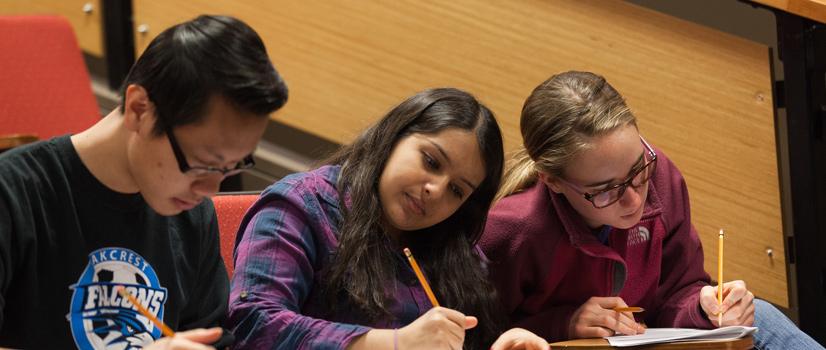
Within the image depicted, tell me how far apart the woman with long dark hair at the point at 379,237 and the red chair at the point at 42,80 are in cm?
114

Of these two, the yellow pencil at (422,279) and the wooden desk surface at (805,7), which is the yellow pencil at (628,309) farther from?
the wooden desk surface at (805,7)

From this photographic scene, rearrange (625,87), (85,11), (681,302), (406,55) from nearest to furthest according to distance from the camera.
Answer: (681,302) < (625,87) < (406,55) < (85,11)

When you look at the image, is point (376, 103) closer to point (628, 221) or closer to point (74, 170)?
point (628, 221)

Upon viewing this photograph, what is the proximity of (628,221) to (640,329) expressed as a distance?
174 millimetres

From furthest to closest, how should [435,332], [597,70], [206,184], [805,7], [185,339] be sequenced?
[597,70] → [805,7] → [435,332] → [206,184] → [185,339]

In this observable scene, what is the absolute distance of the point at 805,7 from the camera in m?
2.32

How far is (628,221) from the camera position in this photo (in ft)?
6.28

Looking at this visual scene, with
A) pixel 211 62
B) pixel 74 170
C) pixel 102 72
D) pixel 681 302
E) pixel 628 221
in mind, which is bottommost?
pixel 102 72

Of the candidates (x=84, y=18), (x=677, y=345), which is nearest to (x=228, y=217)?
(x=677, y=345)

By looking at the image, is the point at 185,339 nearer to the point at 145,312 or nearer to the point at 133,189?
the point at 145,312

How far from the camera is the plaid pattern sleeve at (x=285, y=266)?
62.5 inches

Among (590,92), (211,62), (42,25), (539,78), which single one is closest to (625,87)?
(539,78)

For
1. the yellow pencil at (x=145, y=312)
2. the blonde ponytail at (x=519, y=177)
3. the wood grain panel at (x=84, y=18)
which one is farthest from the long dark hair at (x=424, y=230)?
the wood grain panel at (x=84, y=18)

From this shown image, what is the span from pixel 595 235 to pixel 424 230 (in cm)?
33
